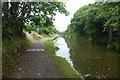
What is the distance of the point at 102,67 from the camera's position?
15375 millimetres

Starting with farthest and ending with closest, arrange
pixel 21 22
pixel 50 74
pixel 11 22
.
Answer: pixel 21 22, pixel 11 22, pixel 50 74

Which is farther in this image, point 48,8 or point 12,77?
point 48,8

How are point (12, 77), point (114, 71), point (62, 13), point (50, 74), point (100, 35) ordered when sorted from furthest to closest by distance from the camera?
1. point (100, 35)
2. point (62, 13)
3. point (114, 71)
4. point (50, 74)
5. point (12, 77)

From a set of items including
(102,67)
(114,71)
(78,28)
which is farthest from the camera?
(78,28)

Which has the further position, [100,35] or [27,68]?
[100,35]

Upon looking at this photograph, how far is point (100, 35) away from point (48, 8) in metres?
9.43

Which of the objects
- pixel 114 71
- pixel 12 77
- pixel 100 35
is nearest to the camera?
pixel 12 77

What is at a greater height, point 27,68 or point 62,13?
point 62,13

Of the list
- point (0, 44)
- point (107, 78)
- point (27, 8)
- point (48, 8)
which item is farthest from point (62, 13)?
point (107, 78)

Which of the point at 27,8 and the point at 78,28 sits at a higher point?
the point at 27,8

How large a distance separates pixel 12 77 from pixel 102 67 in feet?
20.5

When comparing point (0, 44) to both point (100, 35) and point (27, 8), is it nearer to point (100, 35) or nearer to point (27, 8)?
point (27, 8)

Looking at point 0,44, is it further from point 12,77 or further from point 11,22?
point 11,22

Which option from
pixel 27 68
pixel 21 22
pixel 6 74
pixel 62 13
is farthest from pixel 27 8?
pixel 6 74
